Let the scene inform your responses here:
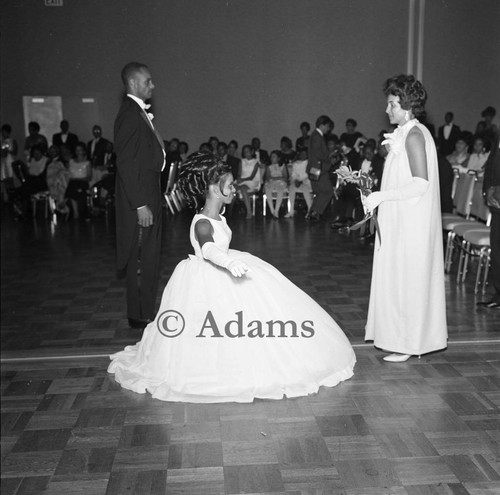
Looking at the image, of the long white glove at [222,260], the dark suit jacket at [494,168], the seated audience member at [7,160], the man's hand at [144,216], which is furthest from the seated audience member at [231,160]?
the long white glove at [222,260]

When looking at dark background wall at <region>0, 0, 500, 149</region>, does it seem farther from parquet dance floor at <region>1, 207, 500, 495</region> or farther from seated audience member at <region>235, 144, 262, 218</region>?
parquet dance floor at <region>1, 207, 500, 495</region>

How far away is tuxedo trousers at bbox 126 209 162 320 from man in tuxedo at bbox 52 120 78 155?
7700mm

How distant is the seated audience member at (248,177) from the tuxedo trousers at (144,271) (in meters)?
5.45

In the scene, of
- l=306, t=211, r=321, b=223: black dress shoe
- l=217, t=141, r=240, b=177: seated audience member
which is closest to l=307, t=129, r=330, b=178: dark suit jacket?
l=306, t=211, r=321, b=223: black dress shoe

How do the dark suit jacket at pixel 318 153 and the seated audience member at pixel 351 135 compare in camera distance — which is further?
the seated audience member at pixel 351 135

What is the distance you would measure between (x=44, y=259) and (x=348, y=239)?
3.28m

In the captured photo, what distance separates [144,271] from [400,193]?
1796 mm

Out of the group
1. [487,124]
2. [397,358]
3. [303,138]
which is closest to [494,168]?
[397,358]

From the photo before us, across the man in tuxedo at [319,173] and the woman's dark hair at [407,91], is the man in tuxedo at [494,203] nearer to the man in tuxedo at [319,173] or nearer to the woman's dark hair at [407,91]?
the woman's dark hair at [407,91]

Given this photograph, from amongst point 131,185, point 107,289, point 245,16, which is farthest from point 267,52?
point 131,185

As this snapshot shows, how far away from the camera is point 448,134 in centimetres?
1188

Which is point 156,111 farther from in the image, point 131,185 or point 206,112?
point 131,185

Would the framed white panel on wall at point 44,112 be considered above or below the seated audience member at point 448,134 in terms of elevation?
above

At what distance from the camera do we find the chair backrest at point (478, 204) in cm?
648
